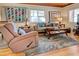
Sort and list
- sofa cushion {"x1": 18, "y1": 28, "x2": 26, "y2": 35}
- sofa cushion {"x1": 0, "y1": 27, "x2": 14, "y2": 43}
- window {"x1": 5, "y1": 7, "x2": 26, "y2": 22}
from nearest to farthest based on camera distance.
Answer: window {"x1": 5, "y1": 7, "x2": 26, "y2": 22}
sofa cushion {"x1": 18, "y1": 28, "x2": 26, "y2": 35}
sofa cushion {"x1": 0, "y1": 27, "x2": 14, "y2": 43}

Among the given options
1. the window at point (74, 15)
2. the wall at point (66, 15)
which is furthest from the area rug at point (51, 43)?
the window at point (74, 15)

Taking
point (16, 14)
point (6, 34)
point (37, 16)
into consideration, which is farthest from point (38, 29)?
point (6, 34)

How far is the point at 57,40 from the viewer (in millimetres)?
3768

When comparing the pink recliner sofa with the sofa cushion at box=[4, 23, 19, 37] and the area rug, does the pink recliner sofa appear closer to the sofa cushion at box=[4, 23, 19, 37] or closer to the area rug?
the sofa cushion at box=[4, 23, 19, 37]

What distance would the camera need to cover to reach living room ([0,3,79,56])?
3371 mm

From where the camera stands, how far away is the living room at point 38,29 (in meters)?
3.37

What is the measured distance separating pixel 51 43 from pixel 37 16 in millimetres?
837

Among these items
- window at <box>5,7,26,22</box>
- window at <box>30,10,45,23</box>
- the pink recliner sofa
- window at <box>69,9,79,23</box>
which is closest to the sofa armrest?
the pink recliner sofa

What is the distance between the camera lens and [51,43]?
12.2ft

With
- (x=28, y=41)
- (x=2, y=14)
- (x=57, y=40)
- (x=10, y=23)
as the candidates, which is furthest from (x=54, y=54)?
(x=2, y=14)

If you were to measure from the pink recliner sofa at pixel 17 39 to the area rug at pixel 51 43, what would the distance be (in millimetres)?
133

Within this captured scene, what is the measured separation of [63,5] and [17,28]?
126cm

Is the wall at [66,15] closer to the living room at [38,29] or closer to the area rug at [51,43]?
the living room at [38,29]

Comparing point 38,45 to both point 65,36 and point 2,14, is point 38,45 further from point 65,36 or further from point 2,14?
point 2,14
